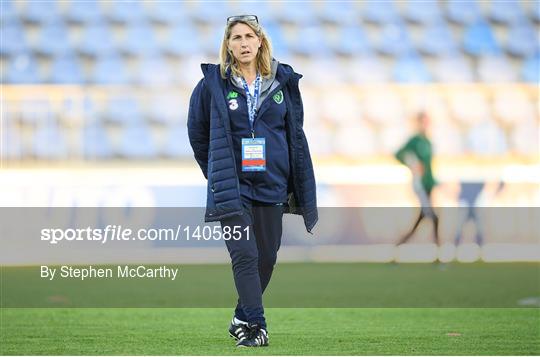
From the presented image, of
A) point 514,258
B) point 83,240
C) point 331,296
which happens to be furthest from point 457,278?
point 83,240

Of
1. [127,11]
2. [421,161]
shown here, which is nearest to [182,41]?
[127,11]

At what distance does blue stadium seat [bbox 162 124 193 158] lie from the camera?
40.6 ft

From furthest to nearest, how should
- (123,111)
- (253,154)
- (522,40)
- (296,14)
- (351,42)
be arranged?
(522,40) < (296,14) < (351,42) < (123,111) < (253,154)

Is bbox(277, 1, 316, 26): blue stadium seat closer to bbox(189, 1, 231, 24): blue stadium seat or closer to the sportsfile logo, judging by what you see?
bbox(189, 1, 231, 24): blue stadium seat

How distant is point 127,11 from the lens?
13445mm

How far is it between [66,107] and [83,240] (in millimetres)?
3528

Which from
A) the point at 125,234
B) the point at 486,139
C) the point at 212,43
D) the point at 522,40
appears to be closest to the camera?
the point at 125,234

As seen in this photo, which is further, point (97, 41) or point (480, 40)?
point (480, 40)

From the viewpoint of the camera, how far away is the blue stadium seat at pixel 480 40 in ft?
44.3

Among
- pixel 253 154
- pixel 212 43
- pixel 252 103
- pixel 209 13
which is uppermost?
pixel 209 13

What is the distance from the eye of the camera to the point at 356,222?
9.91 meters

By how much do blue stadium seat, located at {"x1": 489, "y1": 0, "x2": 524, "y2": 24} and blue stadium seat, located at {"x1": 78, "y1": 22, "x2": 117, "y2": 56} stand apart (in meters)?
4.45

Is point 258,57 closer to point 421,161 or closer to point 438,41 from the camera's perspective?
point 421,161

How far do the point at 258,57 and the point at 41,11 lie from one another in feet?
33.4
